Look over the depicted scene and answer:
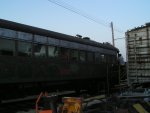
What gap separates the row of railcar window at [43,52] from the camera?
11.8 m

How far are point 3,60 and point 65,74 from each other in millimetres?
4594

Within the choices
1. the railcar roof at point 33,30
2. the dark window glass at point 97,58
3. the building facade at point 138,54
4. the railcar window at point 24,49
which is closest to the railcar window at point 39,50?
the railcar window at point 24,49

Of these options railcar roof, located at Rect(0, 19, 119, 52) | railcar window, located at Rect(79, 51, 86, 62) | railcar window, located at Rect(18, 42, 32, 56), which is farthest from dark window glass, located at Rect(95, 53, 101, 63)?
railcar window, located at Rect(18, 42, 32, 56)

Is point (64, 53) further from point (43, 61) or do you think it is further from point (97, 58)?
point (97, 58)

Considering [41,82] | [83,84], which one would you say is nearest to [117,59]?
[83,84]

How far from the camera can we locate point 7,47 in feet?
38.5

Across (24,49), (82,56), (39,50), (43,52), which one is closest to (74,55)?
(82,56)

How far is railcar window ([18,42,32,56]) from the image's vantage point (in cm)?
1236

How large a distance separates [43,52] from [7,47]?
7.77 feet

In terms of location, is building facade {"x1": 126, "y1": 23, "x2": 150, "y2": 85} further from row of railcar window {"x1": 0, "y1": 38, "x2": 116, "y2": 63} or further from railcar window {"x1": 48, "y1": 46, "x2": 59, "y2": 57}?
railcar window {"x1": 48, "y1": 46, "x2": 59, "y2": 57}

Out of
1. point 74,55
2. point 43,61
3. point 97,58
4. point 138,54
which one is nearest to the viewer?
point 43,61

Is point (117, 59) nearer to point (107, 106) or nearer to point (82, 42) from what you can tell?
point (82, 42)

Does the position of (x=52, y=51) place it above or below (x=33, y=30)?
below

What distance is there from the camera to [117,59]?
22.7 meters
